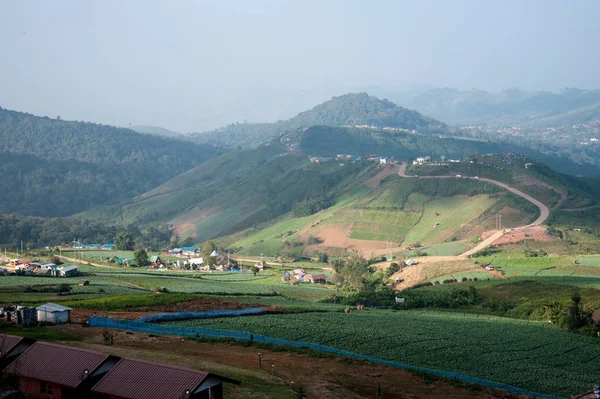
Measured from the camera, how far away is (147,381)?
2308 centimetres

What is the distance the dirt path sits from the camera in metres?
27.6

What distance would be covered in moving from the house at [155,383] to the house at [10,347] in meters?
4.93

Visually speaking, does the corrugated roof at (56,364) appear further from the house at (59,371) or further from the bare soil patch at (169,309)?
the bare soil patch at (169,309)

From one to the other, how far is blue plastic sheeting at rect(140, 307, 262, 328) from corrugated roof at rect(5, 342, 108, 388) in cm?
1365

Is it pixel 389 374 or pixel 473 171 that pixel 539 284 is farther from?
pixel 473 171

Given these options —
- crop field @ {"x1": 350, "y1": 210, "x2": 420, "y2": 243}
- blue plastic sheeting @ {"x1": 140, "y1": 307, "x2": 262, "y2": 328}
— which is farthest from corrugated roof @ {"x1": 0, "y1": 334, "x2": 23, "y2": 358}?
crop field @ {"x1": 350, "y1": 210, "x2": 420, "y2": 243}

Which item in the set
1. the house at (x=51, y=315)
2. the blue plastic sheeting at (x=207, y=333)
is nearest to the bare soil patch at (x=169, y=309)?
the house at (x=51, y=315)

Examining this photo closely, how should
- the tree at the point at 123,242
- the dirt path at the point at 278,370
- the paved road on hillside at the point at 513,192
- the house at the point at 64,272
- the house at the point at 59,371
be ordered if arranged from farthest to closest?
the tree at the point at 123,242, the paved road on hillside at the point at 513,192, the house at the point at 64,272, the dirt path at the point at 278,370, the house at the point at 59,371

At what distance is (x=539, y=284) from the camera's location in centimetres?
5984

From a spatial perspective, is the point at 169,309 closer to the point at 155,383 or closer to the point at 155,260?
the point at 155,383

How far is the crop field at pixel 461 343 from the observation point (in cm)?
3266

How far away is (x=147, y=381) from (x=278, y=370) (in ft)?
28.8

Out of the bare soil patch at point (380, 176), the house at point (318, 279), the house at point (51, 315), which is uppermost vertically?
the bare soil patch at point (380, 176)

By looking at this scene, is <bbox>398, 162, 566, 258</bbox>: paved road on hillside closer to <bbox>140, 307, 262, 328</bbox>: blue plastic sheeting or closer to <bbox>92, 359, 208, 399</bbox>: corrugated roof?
<bbox>140, 307, 262, 328</bbox>: blue plastic sheeting
